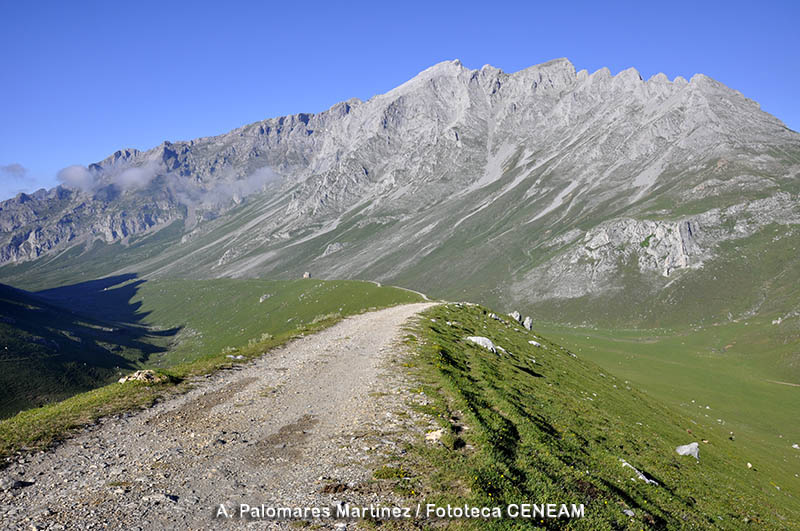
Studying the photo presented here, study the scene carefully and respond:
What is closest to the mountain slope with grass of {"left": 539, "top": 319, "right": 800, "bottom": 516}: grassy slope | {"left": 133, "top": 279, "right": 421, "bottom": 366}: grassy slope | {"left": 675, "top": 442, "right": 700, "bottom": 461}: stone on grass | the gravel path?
{"left": 133, "top": 279, "right": 421, "bottom": 366}: grassy slope

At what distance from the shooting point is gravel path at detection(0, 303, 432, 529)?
10.7 m

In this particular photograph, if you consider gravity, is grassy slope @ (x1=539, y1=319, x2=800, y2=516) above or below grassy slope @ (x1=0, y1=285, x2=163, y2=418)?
below

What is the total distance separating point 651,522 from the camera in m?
14.3

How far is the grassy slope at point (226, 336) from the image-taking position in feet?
51.0

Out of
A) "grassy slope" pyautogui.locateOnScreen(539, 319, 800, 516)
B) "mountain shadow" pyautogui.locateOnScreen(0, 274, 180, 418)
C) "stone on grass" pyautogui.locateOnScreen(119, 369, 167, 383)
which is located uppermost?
"stone on grass" pyautogui.locateOnScreen(119, 369, 167, 383)

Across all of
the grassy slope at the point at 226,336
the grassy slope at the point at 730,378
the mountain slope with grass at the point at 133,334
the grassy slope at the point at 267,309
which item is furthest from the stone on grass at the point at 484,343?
the grassy slope at the point at 267,309

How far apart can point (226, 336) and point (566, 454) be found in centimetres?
14636

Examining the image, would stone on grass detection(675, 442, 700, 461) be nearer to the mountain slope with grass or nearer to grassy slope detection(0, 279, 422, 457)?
grassy slope detection(0, 279, 422, 457)

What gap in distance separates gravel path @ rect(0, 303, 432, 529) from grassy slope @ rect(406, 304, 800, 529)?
251cm

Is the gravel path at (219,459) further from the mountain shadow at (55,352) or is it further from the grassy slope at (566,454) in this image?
the mountain shadow at (55,352)

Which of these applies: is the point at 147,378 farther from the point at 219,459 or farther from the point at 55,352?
the point at 55,352

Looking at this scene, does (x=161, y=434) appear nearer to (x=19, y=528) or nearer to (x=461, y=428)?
(x=19, y=528)

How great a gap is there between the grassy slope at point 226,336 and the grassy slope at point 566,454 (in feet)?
43.6

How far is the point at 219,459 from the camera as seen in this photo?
13617 mm
